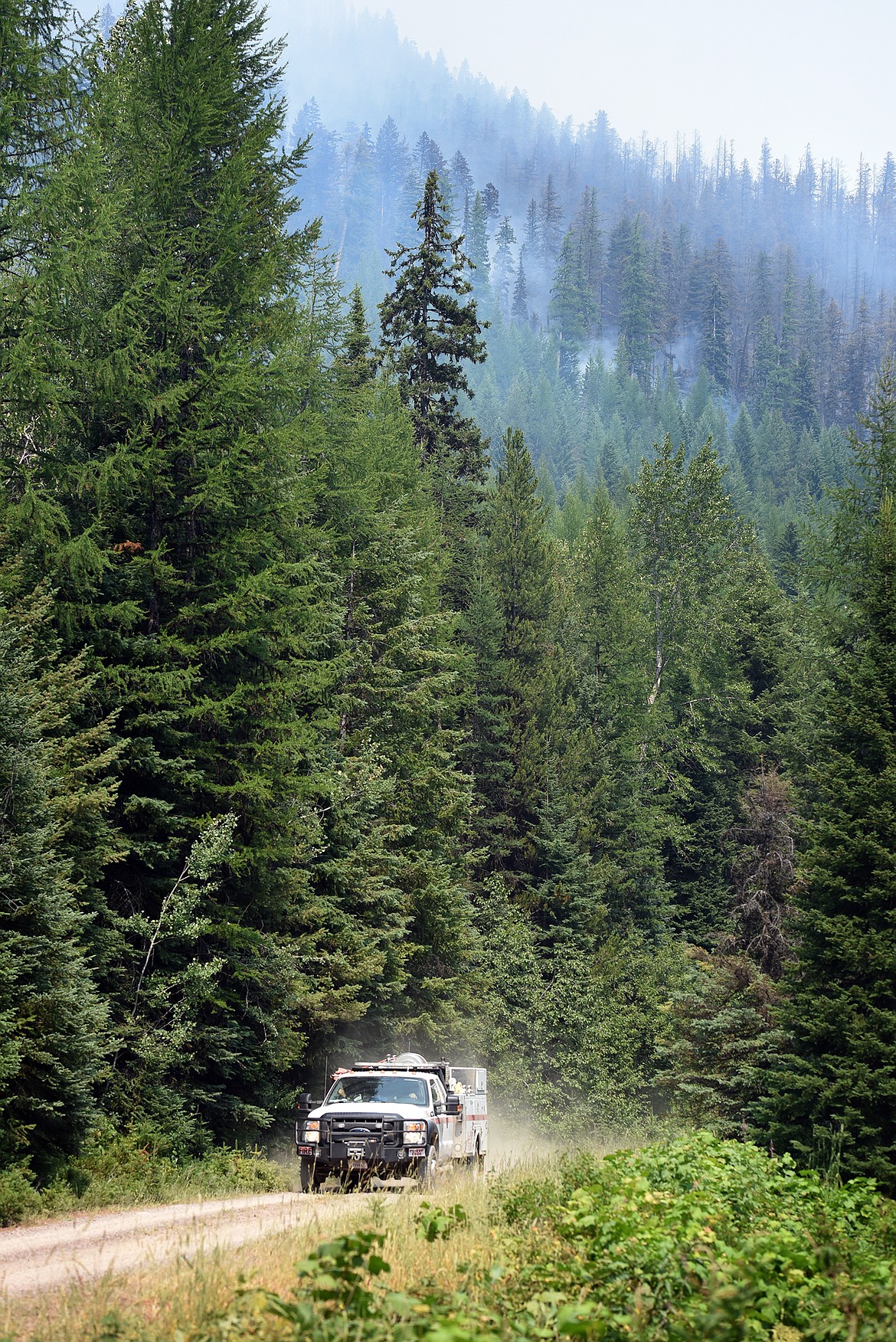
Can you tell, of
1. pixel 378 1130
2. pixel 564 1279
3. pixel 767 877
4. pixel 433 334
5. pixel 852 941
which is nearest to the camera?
pixel 564 1279

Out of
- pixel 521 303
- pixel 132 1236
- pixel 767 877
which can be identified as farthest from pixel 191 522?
pixel 521 303

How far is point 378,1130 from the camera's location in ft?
49.6

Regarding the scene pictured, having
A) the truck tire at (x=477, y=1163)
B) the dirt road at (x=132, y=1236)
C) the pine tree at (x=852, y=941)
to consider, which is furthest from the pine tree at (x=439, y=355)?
the dirt road at (x=132, y=1236)

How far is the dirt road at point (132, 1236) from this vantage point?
27.0ft

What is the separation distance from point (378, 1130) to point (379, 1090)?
61.6 inches

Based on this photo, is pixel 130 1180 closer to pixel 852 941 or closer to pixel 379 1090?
pixel 379 1090

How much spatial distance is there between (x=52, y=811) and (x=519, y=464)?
116 ft

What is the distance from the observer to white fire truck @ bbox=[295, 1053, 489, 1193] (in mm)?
14953

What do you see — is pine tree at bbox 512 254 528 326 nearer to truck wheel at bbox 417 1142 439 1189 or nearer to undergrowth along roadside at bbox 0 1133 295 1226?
undergrowth along roadside at bbox 0 1133 295 1226

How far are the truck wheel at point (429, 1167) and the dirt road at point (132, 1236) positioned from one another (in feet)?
4.08

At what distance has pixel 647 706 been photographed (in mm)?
53094

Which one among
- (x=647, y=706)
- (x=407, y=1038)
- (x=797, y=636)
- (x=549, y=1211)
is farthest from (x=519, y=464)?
(x=549, y=1211)

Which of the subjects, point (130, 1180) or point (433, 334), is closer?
point (130, 1180)

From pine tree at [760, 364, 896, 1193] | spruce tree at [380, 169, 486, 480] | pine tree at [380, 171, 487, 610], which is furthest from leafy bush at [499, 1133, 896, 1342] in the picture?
spruce tree at [380, 169, 486, 480]
